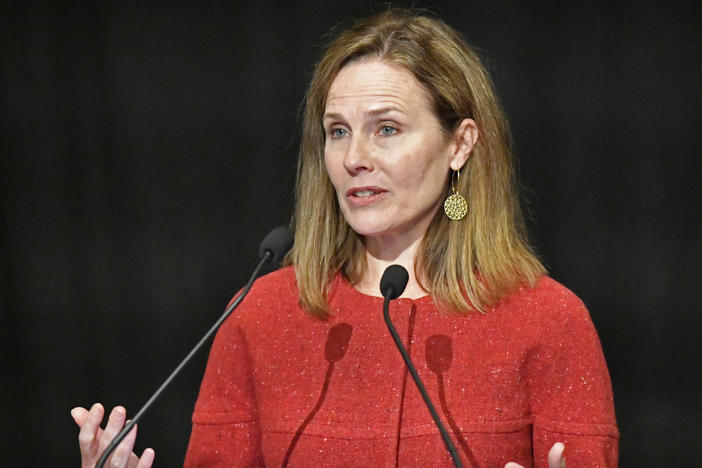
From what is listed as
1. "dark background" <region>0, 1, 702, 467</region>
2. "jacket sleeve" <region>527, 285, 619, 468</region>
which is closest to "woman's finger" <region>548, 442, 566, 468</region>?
"jacket sleeve" <region>527, 285, 619, 468</region>

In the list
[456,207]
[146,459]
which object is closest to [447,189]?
[456,207]

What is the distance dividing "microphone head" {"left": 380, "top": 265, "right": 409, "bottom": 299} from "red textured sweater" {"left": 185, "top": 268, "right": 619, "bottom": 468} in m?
0.27

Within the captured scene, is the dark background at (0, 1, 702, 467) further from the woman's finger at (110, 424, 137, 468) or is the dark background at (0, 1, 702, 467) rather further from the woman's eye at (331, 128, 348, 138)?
the woman's finger at (110, 424, 137, 468)

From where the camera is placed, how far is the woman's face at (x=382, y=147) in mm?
1885

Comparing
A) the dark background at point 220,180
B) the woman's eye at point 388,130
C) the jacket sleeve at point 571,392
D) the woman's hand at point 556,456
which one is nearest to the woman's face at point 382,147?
the woman's eye at point 388,130

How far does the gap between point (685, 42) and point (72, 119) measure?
184 cm

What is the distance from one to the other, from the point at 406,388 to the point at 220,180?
3.99 feet

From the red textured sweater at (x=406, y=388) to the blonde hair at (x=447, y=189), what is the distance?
50 mm

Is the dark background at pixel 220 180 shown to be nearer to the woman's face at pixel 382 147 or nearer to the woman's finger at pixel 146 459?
the woman's face at pixel 382 147

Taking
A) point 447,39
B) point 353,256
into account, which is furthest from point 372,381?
point 447,39

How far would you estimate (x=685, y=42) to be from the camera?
8.79ft

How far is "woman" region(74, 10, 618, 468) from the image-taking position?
1835 mm

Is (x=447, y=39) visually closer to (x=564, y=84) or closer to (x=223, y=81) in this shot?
(x=564, y=84)

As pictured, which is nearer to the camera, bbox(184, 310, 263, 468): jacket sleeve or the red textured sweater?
the red textured sweater
